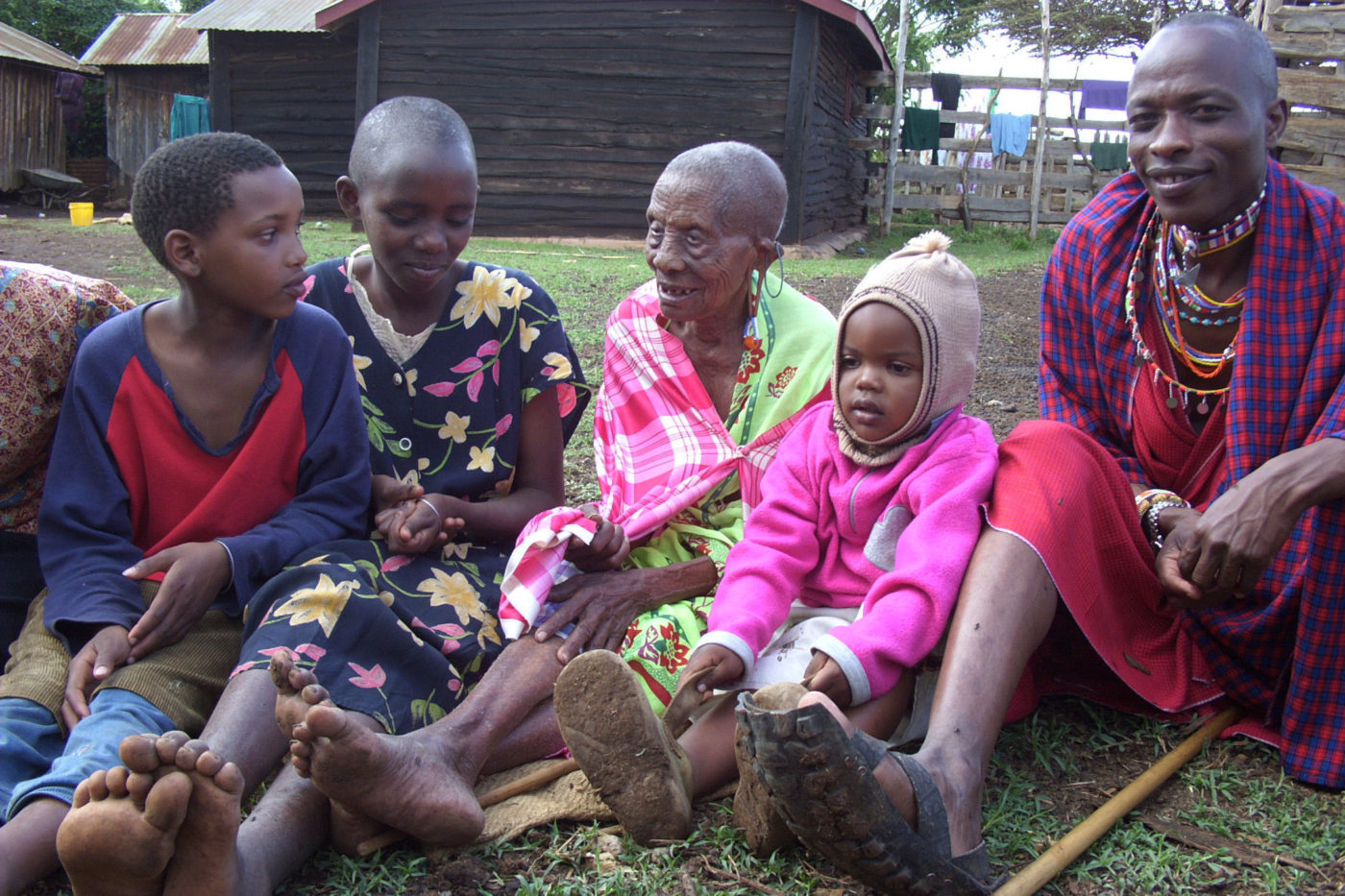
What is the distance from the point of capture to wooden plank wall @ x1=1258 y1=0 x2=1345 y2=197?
21.6ft

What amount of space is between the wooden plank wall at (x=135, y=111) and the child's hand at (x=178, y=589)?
877 inches

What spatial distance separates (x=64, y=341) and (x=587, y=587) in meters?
1.31

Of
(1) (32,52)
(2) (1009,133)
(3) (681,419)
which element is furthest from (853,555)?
(1) (32,52)

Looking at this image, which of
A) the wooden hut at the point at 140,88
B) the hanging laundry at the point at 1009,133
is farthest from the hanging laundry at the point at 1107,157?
the wooden hut at the point at 140,88

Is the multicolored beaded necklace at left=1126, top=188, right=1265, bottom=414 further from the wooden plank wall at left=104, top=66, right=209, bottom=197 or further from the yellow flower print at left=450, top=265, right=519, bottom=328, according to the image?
the wooden plank wall at left=104, top=66, right=209, bottom=197

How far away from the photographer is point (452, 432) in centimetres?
263

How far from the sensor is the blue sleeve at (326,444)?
7.53 ft

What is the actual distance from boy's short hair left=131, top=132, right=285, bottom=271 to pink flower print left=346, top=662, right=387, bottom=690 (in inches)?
37.9

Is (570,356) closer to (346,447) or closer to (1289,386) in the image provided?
(346,447)

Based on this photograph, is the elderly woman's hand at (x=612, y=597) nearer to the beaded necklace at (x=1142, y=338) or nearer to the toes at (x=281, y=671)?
the toes at (x=281, y=671)

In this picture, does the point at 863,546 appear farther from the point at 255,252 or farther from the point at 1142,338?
the point at 255,252

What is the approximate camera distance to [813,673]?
1937 mm

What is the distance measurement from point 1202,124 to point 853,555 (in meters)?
1.18

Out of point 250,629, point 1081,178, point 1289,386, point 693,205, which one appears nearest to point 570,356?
point 693,205
